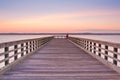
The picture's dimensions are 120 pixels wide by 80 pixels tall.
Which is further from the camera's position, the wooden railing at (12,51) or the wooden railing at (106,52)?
the wooden railing at (106,52)

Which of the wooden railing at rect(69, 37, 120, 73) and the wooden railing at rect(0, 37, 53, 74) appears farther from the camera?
the wooden railing at rect(69, 37, 120, 73)

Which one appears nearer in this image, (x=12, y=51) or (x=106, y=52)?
(x=12, y=51)

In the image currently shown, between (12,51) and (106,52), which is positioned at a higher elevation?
(12,51)

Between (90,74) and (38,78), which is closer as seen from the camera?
Answer: (38,78)

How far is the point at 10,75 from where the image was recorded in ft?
24.1

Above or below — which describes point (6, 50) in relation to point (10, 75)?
above

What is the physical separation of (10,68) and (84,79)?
9.95ft

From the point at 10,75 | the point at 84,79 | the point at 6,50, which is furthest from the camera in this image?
the point at 6,50

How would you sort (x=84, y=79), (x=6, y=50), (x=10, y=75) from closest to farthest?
(x=84, y=79) → (x=10, y=75) → (x=6, y=50)

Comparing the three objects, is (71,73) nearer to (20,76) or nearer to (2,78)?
(20,76)

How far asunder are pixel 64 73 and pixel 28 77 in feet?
4.29

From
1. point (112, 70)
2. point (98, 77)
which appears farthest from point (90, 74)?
point (112, 70)

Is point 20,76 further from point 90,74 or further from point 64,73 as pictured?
point 90,74

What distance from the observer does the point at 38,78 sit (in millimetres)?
6906
